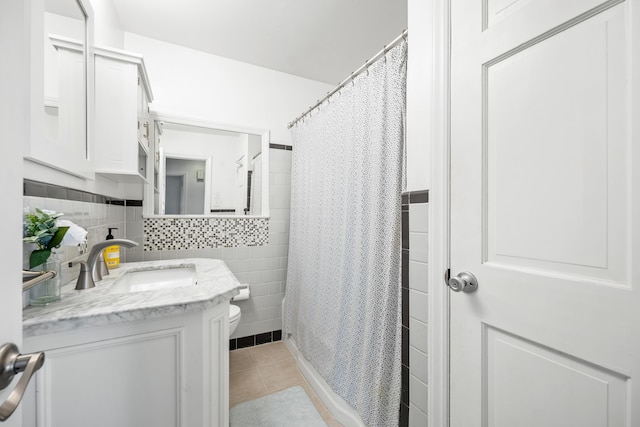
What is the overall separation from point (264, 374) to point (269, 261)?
2.84 feet

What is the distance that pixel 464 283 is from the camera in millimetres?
820

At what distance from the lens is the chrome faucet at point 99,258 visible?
104 centimetres

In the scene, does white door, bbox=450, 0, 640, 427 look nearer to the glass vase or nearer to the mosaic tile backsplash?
the glass vase

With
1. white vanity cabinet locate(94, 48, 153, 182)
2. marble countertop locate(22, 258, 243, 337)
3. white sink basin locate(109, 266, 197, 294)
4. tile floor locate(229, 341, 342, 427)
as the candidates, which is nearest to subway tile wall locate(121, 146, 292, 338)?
tile floor locate(229, 341, 342, 427)

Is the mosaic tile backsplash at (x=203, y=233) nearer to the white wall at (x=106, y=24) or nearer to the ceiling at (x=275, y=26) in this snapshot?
the white wall at (x=106, y=24)

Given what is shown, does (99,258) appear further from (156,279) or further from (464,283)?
(464,283)

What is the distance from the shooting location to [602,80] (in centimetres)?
57

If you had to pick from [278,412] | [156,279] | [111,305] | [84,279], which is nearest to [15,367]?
[111,305]

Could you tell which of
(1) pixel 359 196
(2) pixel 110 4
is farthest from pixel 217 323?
(2) pixel 110 4

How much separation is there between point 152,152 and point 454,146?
1983 mm

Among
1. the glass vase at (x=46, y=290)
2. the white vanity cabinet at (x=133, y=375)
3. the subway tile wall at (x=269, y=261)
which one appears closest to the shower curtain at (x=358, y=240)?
the subway tile wall at (x=269, y=261)

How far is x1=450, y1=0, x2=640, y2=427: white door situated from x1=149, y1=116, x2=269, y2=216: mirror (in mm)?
1715

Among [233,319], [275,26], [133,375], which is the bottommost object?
[233,319]

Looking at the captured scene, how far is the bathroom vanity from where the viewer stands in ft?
2.38
